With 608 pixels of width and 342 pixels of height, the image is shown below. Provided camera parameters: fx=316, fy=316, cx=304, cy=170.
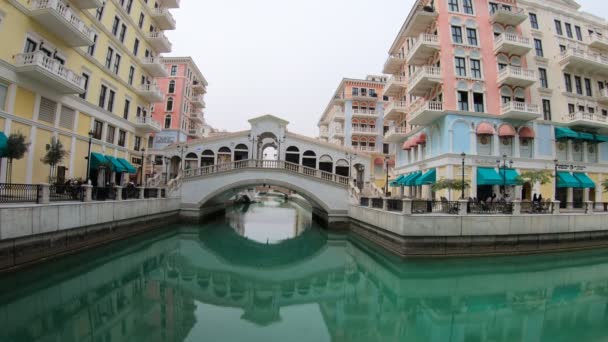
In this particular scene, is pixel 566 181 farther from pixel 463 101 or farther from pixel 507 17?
pixel 507 17

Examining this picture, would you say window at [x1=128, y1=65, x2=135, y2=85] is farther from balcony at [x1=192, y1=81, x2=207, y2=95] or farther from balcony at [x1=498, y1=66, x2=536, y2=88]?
balcony at [x1=498, y1=66, x2=536, y2=88]

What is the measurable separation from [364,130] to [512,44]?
66.2 ft

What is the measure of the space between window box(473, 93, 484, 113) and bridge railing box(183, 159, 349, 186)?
9.91m

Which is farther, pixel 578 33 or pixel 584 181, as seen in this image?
pixel 578 33

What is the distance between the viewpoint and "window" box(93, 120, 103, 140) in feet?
67.1

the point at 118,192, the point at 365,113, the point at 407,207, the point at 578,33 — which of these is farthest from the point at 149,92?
the point at 578,33

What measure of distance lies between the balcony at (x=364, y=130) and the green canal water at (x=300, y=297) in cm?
2527

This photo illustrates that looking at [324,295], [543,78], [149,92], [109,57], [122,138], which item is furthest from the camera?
[149,92]

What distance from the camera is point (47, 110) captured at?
53.4 ft

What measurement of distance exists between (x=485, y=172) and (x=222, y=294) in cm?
1786

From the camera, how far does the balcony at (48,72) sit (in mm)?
13922

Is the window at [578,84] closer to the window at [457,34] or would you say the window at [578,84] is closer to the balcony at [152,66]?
the window at [457,34]

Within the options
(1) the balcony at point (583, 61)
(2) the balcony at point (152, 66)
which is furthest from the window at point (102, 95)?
(1) the balcony at point (583, 61)

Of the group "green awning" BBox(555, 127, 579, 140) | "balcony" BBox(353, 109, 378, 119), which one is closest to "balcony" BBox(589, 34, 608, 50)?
"green awning" BBox(555, 127, 579, 140)
